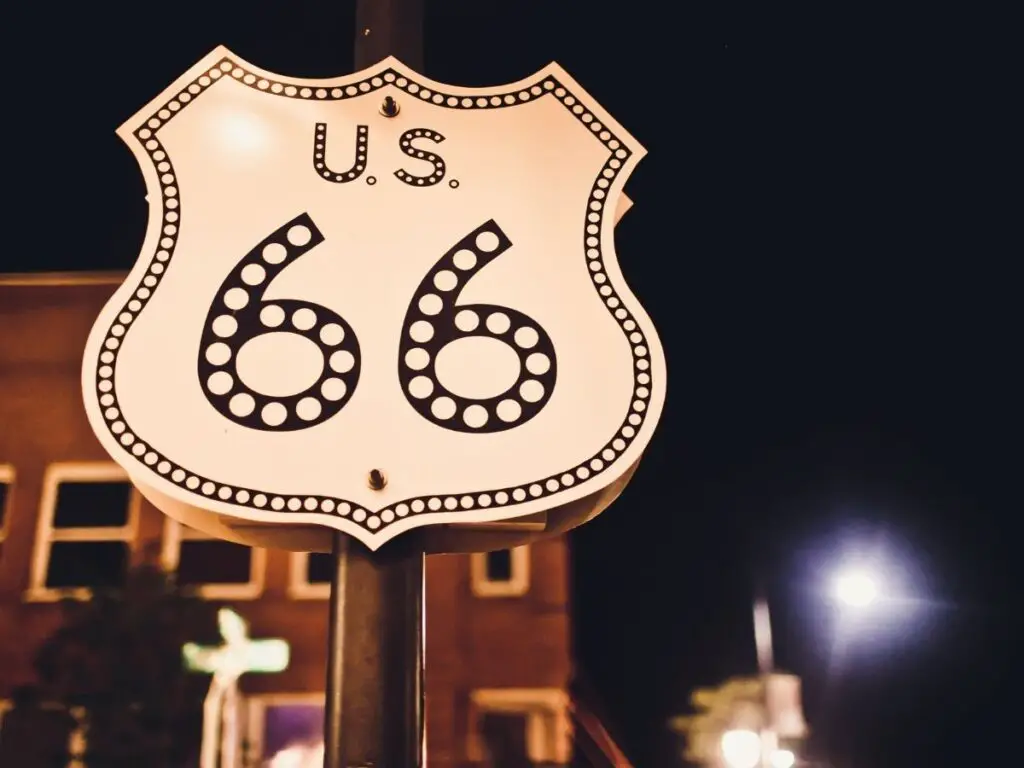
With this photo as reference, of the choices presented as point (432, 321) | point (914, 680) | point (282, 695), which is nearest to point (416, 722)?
point (432, 321)

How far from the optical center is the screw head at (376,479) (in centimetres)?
151

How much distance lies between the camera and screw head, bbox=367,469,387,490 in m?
1.51

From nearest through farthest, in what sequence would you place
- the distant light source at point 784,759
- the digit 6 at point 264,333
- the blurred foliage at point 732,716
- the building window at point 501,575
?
1. the digit 6 at point 264,333
2. the building window at point 501,575
3. the distant light source at point 784,759
4. the blurred foliage at point 732,716

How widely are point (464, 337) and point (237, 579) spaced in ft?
39.4

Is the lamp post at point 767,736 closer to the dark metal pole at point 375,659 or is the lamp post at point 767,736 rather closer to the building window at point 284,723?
the building window at point 284,723

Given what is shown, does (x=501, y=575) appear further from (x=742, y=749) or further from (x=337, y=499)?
(x=337, y=499)

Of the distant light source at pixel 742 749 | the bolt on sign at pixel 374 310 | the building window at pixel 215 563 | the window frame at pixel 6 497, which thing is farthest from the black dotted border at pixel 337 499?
the distant light source at pixel 742 749

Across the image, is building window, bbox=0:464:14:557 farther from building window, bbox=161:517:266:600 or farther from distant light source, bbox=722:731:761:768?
distant light source, bbox=722:731:761:768

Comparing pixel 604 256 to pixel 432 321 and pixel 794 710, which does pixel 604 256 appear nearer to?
pixel 432 321

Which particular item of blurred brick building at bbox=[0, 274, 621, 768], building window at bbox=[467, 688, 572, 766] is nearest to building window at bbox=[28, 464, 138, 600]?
blurred brick building at bbox=[0, 274, 621, 768]

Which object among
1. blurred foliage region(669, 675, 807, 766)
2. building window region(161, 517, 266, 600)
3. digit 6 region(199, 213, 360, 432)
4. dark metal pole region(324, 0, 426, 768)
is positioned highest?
building window region(161, 517, 266, 600)

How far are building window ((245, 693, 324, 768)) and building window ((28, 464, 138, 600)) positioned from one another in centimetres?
245

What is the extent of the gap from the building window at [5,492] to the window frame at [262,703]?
12.7 ft

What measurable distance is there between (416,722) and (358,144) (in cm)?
99
